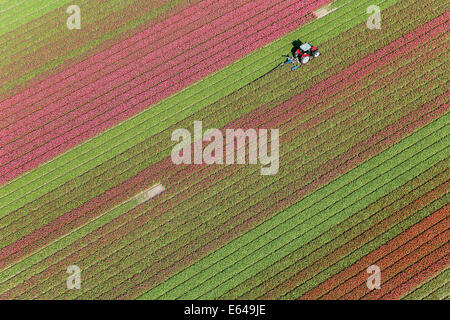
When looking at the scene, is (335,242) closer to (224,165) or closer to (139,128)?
(224,165)

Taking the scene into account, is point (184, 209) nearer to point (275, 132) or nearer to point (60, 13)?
point (275, 132)

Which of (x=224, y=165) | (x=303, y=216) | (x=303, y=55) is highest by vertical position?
(x=303, y=55)

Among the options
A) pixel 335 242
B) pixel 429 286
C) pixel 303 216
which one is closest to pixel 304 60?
pixel 303 216

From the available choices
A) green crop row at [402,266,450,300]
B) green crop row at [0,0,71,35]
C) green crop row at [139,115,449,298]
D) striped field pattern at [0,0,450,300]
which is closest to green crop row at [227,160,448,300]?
striped field pattern at [0,0,450,300]
